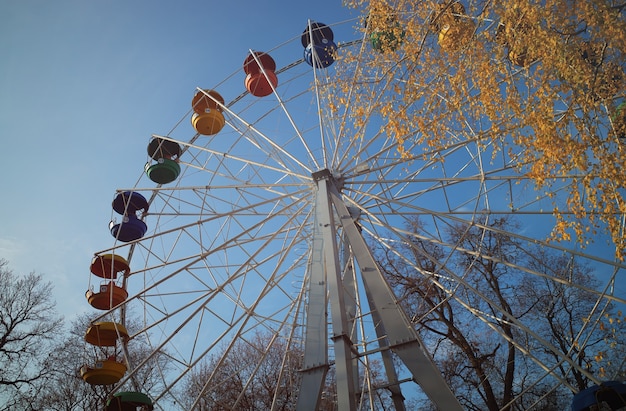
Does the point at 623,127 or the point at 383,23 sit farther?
the point at 383,23

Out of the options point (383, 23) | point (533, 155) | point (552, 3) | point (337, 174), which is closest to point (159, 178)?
point (337, 174)

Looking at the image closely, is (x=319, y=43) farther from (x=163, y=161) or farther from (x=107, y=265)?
(x=107, y=265)

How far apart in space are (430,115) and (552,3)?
8.05ft

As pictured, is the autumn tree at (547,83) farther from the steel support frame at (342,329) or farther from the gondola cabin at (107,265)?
the gondola cabin at (107,265)

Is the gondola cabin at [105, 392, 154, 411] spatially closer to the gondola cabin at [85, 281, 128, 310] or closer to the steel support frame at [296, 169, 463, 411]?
the gondola cabin at [85, 281, 128, 310]

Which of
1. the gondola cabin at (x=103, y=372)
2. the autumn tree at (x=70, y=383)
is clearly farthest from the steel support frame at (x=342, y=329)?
the autumn tree at (x=70, y=383)

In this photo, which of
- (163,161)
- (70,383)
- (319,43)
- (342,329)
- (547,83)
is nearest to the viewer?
(547,83)

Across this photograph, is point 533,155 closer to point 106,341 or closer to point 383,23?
point 383,23

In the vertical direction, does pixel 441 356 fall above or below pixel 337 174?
below

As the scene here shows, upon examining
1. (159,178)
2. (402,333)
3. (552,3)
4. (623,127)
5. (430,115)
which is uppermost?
(159,178)

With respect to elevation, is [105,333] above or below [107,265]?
below

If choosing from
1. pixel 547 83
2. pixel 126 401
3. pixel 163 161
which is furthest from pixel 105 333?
pixel 547 83

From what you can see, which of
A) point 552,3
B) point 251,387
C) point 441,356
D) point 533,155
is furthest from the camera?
point 251,387

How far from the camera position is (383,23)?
27.9 feet
